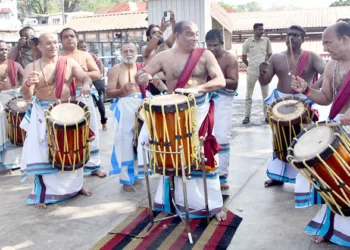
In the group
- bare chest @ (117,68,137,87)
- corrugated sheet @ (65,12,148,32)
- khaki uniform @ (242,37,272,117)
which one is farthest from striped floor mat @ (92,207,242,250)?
corrugated sheet @ (65,12,148,32)

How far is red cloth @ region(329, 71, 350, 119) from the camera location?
336cm

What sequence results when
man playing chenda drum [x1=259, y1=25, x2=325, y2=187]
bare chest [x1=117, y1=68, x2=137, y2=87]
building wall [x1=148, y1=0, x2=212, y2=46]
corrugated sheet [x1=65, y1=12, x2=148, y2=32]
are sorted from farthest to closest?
corrugated sheet [x1=65, y1=12, x2=148, y2=32] → building wall [x1=148, y1=0, x2=212, y2=46] → bare chest [x1=117, y1=68, x2=137, y2=87] → man playing chenda drum [x1=259, y1=25, x2=325, y2=187]

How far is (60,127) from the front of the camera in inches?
166

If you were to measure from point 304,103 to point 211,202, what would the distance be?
57.6 inches

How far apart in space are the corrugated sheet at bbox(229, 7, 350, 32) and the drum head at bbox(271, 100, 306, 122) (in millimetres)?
18346

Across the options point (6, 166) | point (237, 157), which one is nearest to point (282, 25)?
point (237, 157)

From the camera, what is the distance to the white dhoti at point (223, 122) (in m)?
4.81

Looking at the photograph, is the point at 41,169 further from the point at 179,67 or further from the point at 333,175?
the point at 333,175

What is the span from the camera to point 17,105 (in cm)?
579

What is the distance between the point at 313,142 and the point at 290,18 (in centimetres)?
2177

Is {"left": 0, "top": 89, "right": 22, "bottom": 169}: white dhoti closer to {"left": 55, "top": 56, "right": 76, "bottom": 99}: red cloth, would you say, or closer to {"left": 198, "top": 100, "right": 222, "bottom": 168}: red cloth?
{"left": 55, "top": 56, "right": 76, "bottom": 99}: red cloth

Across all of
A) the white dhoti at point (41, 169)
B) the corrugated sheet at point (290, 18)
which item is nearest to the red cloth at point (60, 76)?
the white dhoti at point (41, 169)

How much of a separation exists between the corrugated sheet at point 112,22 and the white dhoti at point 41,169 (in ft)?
67.5

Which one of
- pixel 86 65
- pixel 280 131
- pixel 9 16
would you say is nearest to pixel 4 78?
pixel 86 65
